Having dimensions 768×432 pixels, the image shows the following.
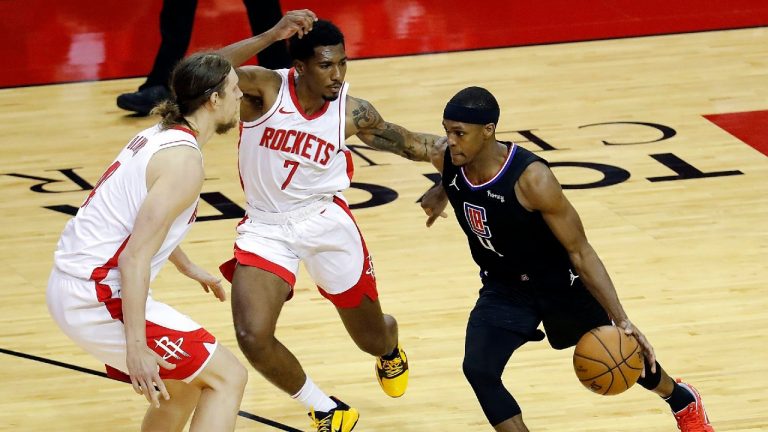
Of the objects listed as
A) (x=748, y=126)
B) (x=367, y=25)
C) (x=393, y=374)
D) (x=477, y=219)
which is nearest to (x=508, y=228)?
(x=477, y=219)

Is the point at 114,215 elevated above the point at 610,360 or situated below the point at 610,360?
above

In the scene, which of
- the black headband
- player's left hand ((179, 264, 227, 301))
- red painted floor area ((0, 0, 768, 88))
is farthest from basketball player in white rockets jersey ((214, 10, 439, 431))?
red painted floor area ((0, 0, 768, 88))

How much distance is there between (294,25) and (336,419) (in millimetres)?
1532

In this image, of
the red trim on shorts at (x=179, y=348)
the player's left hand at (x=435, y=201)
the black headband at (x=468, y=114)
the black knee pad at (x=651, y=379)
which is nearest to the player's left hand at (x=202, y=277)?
the red trim on shorts at (x=179, y=348)

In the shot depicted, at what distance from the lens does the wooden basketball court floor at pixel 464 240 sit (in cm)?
593

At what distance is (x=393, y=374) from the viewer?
19.2 ft

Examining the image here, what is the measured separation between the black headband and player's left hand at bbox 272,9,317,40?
2.70 ft

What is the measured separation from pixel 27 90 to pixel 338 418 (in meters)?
6.94

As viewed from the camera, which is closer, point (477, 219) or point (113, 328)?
point (113, 328)

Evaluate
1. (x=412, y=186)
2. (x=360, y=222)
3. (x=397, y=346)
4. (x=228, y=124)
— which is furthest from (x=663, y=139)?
(x=228, y=124)

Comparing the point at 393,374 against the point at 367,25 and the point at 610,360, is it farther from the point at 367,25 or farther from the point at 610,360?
the point at 367,25

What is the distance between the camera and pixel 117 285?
4430mm

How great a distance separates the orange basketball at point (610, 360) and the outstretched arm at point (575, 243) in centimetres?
4

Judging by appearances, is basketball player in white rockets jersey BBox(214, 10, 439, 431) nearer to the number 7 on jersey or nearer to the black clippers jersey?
the number 7 on jersey
